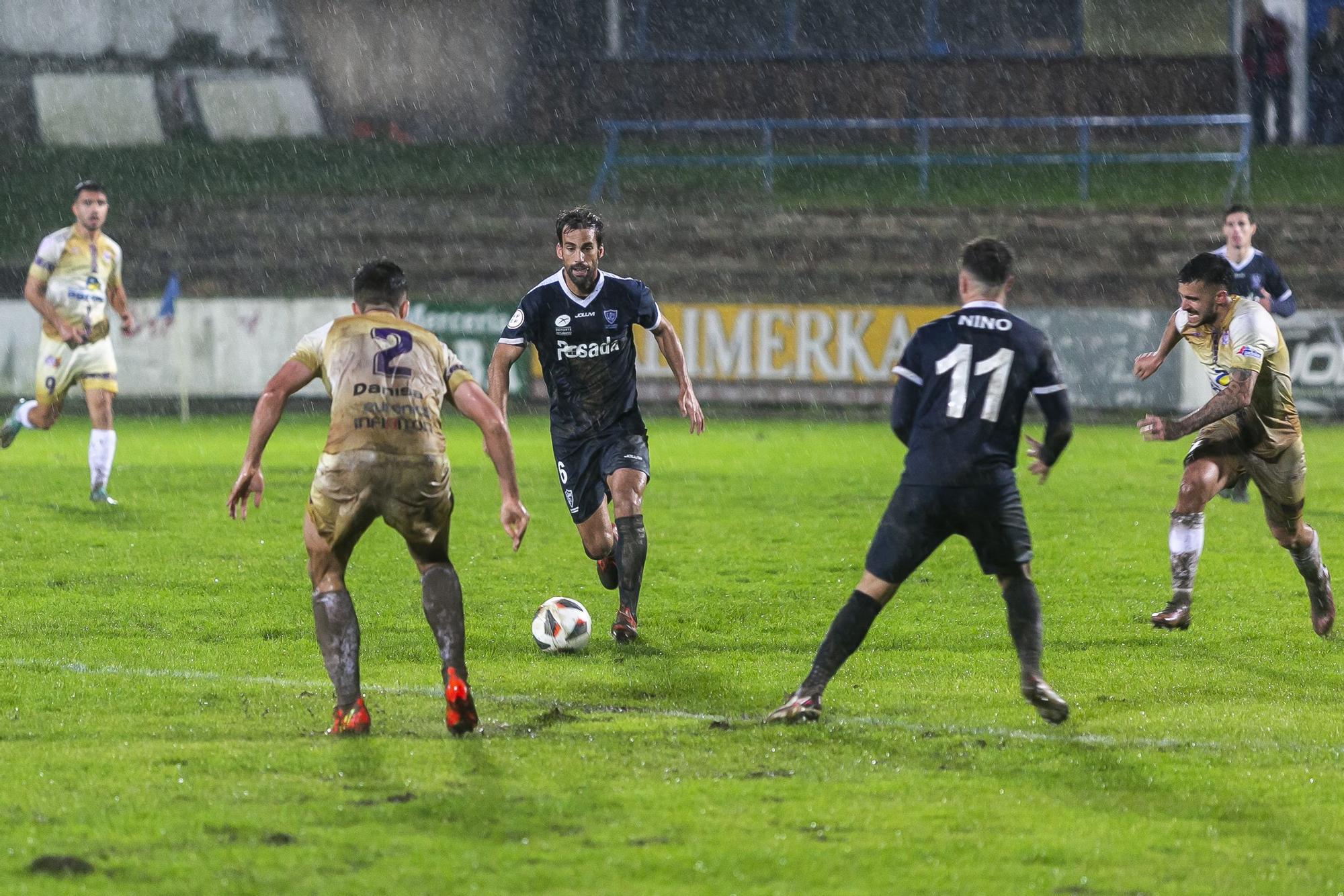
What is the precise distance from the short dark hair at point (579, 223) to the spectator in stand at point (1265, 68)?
81.9 feet

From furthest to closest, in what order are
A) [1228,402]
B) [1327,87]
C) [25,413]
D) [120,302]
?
[1327,87] → [25,413] → [120,302] → [1228,402]

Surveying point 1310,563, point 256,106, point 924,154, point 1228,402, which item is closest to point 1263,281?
point 1310,563

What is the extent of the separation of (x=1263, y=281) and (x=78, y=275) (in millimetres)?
9191

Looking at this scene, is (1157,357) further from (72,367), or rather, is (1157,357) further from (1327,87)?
(1327,87)

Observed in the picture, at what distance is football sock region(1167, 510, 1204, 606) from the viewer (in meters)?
8.85

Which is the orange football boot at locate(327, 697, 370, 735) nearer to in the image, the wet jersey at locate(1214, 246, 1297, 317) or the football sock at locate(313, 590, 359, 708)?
the football sock at locate(313, 590, 359, 708)

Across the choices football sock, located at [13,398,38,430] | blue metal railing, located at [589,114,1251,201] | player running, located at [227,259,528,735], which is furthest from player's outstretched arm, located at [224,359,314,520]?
blue metal railing, located at [589,114,1251,201]

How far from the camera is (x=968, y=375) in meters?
6.48

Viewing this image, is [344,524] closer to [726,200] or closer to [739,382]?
[739,382]

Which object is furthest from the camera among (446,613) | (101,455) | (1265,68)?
(1265,68)

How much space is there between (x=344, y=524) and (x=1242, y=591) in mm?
5893

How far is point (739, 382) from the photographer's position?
23.1 meters

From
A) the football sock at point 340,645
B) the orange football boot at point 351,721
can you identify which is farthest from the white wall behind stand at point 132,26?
the orange football boot at point 351,721

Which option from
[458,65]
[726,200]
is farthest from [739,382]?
[458,65]
